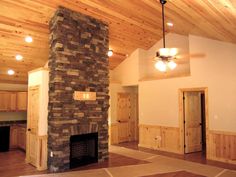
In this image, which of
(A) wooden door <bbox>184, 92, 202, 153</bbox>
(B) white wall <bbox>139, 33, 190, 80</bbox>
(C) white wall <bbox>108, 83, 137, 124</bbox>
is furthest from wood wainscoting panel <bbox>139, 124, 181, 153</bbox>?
(B) white wall <bbox>139, 33, 190, 80</bbox>

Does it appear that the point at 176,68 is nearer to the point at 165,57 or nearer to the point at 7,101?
the point at 165,57

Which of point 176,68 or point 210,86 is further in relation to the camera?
point 176,68

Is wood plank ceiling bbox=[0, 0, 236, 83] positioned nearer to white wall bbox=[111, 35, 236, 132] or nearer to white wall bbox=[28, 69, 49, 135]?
white wall bbox=[111, 35, 236, 132]

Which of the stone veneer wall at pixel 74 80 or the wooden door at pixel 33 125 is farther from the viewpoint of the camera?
the wooden door at pixel 33 125

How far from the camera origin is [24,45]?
625 cm

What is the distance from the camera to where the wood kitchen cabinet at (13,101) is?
7.62 meters

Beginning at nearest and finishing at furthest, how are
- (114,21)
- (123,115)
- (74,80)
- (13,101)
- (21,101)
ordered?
(74,80) → (114,21) → (13,101) → (21,101) → (123,115)

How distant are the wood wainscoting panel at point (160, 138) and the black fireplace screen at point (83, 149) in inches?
103

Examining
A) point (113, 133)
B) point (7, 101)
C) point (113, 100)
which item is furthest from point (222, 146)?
point (7, 101)

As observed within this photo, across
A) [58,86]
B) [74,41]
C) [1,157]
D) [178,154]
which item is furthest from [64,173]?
[178,154]

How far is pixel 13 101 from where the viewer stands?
7.82 m

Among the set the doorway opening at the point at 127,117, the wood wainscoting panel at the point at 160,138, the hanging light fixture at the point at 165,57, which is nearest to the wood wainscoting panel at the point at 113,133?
the doorway opening at the point at 127,117

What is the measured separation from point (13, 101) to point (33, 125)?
8.24 feet

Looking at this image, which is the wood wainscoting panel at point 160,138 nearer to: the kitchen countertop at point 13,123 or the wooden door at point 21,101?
the kitchen countertop at point 13,123
